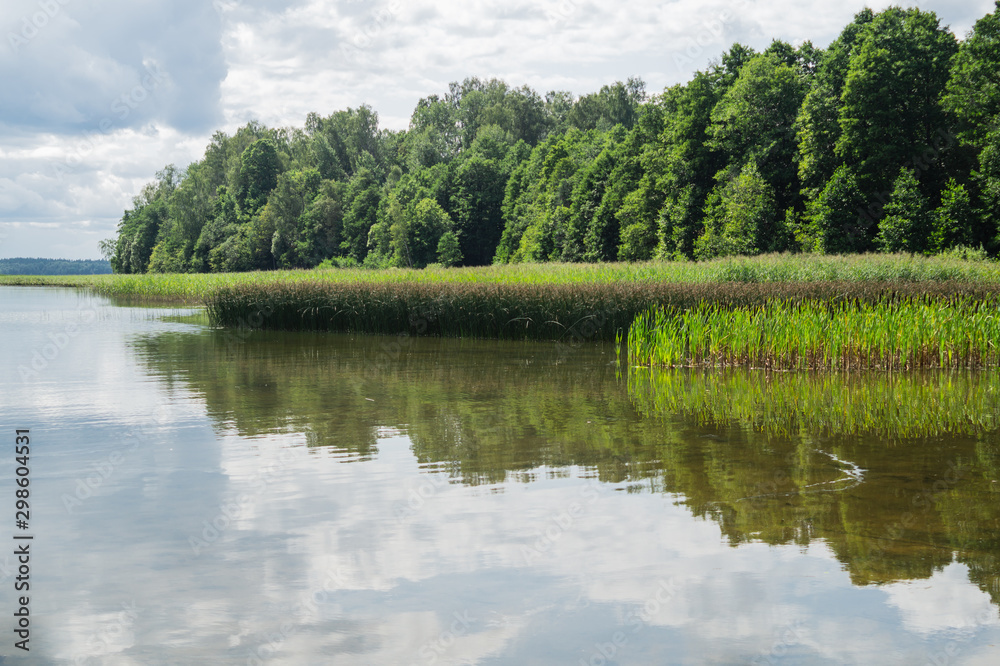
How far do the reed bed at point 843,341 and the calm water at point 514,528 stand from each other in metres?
2.09

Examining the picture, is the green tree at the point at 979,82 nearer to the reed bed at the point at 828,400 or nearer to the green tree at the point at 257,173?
the reed bed at the point at 828,400

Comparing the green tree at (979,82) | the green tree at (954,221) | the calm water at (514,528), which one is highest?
the green tree at (979,82)

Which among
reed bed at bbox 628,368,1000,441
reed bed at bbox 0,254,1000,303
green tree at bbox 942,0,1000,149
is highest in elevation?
green tree at bbox 942,0,1000,149

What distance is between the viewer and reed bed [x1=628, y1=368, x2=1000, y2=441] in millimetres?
9805

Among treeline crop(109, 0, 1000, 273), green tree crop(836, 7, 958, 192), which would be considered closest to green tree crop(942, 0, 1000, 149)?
treeline crop(109, 0, 1000, 273)

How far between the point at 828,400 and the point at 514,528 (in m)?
7.21

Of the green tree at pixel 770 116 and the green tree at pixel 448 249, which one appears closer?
the green tree at pixel 770 116

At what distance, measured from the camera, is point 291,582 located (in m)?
4.99

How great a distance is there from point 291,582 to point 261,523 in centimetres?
129

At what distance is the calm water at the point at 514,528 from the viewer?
169 inches

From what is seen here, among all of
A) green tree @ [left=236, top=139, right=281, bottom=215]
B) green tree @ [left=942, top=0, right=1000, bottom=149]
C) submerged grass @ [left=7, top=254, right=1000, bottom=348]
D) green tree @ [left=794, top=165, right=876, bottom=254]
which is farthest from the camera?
green tree @ [left=236, top=139, right=281, bottom=215]

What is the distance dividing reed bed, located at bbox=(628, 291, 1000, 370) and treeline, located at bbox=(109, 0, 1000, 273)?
81.5 feet

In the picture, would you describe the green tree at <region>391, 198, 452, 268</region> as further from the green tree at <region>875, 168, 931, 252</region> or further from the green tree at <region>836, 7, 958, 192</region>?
the green tree at <region>875, 168, 931, 252</region>

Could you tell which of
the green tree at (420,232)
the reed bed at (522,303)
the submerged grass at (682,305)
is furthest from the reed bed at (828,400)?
the green tree at (420,232)
